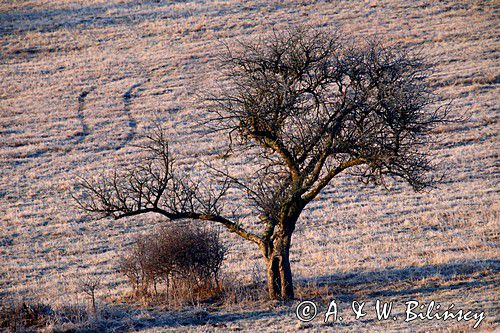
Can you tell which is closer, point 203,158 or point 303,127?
point 303,127

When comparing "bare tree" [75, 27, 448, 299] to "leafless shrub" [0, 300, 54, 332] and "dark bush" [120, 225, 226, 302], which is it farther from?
"leafless shrub" [0, 300, 54, 332]

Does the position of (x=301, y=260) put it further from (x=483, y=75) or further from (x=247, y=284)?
(x=483, y=75)

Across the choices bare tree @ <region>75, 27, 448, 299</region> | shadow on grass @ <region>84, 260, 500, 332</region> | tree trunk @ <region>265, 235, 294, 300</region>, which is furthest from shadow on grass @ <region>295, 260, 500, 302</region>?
bare tree @ <region>75, 27, 448, 299</region>

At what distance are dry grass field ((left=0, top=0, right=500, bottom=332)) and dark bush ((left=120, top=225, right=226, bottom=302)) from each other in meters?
0.79

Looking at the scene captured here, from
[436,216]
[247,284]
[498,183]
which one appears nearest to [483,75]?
[498,183]

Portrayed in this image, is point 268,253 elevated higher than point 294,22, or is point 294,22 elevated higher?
point 294,22

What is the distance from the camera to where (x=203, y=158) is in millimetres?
27859

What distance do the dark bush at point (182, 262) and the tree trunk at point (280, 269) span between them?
159cm

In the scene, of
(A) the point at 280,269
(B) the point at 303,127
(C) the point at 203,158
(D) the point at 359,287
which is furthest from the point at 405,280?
(C) the point at 203,158

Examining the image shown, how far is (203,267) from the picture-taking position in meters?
12.1

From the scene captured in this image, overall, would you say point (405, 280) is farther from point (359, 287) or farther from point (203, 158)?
point (203, 158)

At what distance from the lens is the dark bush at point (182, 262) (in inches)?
476

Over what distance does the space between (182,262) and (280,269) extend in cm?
237

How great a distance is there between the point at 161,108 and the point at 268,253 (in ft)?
86.8
